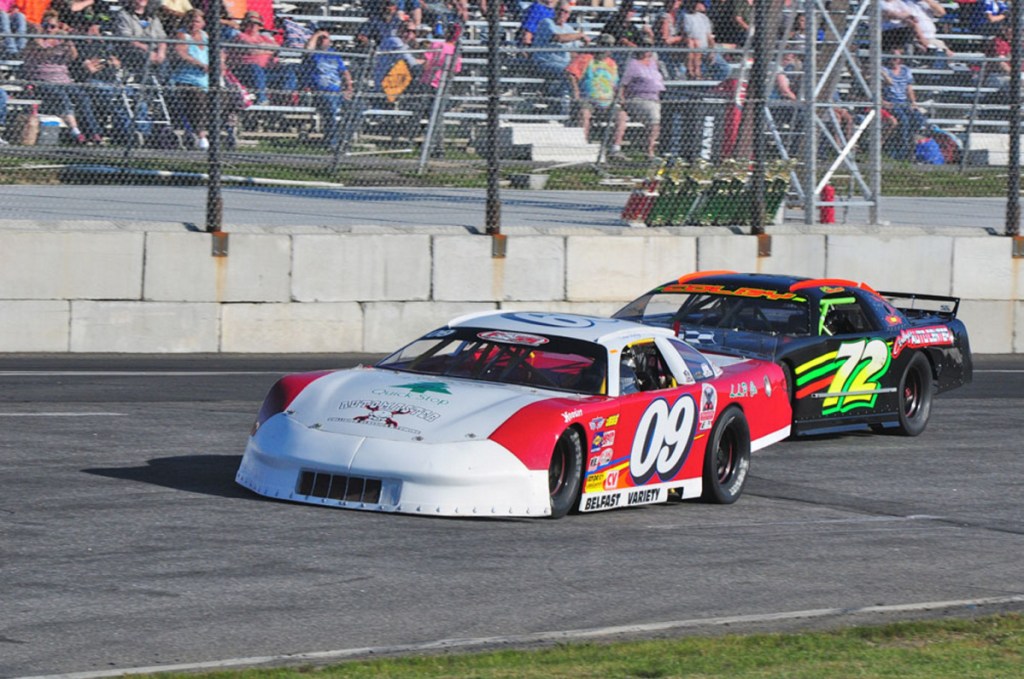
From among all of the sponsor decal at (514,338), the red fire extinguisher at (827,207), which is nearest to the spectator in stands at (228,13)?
the sponsor decal at (514,338)

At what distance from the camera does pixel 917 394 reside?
12578 mm

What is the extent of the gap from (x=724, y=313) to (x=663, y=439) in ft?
10.5

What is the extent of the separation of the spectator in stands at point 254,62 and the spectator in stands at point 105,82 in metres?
1.04

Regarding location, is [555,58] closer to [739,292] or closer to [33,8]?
[33,8]

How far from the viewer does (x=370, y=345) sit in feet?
49.4

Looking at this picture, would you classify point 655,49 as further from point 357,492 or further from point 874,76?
point 357,492

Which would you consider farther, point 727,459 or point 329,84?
point 329,84

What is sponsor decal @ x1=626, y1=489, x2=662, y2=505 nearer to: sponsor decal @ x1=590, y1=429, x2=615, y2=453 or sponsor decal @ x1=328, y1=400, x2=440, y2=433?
sponsor decal @ x1=590, y1=429, x2=615, y2=453

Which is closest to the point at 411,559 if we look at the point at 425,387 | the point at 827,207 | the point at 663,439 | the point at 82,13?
the point at 425,387

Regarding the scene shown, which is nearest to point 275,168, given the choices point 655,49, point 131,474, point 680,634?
point 655,49

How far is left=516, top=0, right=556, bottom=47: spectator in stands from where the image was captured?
1742 centimetres

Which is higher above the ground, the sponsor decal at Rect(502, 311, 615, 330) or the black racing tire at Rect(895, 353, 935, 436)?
the sponsor decal at Rect(502, 311, 615, 330)

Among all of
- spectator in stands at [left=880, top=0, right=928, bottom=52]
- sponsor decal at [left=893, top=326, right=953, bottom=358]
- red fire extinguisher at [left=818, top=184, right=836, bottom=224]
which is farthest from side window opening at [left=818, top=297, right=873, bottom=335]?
spectator in stands at [left=880, top=0, right=928, bottom=52]

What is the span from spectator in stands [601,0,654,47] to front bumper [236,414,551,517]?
10.9m
